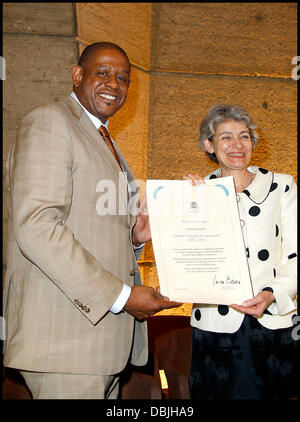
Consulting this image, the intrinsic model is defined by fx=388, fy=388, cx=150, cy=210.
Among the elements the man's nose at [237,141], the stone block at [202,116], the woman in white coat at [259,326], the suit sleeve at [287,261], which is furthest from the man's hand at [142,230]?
the stone block at [202,116]

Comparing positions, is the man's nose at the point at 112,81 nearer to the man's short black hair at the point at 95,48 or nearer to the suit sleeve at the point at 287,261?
the man's short black hair at the point at 95,48

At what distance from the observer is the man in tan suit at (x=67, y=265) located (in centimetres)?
148

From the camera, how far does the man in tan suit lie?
4.84ft

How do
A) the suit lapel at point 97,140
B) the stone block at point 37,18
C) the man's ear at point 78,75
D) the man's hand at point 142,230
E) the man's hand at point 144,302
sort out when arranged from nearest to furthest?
the man's hand at point 144,302 → the suit lapel at point 97,140 → the man's ear at point 78,75 → the man's hand at point 142,230 → the stone block at point 37,18

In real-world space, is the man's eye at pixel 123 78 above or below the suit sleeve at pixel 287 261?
above

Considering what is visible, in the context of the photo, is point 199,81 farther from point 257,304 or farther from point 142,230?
point 257,304

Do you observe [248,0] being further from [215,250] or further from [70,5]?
[215,250]

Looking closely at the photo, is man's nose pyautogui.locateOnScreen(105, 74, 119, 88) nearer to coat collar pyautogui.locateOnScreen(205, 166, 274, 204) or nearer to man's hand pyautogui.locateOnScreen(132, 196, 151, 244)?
man's hand pyautogui.locateOnScreen(132, 196, 151, 244)

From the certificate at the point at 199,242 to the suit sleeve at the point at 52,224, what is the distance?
257 mm

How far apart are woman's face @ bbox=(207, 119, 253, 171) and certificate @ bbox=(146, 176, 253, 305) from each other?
0.37 metres
